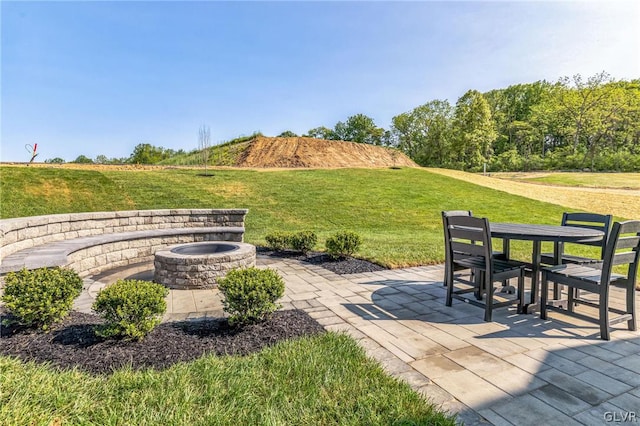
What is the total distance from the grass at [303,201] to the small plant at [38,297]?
4.53 meters

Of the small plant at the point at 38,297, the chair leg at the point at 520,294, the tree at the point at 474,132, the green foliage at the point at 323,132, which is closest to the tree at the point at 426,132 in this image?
the tree at the point at 474,132

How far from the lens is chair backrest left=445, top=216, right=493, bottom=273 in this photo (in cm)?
311

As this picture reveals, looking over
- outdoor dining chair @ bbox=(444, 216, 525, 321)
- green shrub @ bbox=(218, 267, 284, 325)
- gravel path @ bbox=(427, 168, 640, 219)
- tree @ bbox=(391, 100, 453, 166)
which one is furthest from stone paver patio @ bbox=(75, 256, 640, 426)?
tree @ bbox=(391, 100, 453, 166)

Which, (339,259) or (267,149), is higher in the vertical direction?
(267,149)

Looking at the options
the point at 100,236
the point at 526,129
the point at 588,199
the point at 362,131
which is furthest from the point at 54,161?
the point at 526,129

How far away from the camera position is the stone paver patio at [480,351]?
6.08 ft

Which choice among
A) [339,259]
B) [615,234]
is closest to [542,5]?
[615,234]

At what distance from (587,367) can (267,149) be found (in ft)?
91.7

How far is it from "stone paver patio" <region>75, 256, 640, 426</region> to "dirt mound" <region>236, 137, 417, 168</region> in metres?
23.1

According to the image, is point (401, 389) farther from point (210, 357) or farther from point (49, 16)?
point (49, 16)

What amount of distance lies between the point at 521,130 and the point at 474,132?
12.5 meters

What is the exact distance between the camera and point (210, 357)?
7.72 feet

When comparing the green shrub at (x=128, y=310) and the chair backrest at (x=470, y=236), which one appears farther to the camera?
the chair backrest at (x=470, y=236)

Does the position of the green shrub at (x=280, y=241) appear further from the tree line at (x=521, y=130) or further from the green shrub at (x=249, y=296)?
the tree line at (x=521, y=130)
